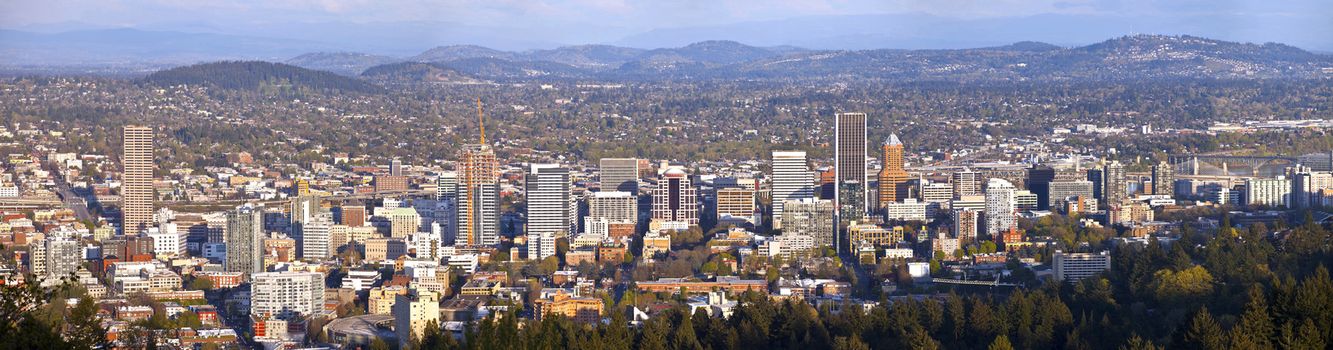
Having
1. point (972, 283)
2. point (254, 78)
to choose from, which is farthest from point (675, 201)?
point (254, 78)

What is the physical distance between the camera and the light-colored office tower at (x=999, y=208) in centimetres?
2608

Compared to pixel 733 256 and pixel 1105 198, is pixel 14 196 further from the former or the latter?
pixel 1105 198

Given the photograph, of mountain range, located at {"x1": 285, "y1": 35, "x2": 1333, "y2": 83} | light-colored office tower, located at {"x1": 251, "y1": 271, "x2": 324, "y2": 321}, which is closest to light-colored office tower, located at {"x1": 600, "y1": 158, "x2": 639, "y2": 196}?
light-colored office tower, located at {"x1": 251, "y1": 271, "x2": 324, "y2": 321}

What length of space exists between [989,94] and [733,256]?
31.0 metres

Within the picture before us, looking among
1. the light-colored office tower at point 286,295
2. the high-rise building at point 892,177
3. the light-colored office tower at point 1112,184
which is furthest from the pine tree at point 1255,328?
the light-colored office tower at point 1112,184

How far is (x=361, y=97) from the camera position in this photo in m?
52.2

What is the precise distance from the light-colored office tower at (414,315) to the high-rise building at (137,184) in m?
8.21

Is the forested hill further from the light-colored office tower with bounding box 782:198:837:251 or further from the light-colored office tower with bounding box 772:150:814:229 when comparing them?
the light-colored office tower with bounding box 782:198:837:251

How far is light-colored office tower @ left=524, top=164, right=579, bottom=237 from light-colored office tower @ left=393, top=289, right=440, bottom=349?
280 inches

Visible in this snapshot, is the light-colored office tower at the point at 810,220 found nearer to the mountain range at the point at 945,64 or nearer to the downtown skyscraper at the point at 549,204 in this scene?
the downtown skyscraper at the point at 549,204

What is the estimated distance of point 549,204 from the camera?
2669cm

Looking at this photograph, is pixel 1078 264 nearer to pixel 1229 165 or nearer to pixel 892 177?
pixel 892 177

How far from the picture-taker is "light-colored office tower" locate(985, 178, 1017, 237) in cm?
2608

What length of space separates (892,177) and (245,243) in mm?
9984
